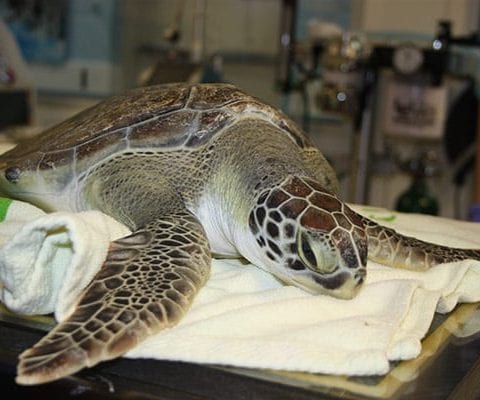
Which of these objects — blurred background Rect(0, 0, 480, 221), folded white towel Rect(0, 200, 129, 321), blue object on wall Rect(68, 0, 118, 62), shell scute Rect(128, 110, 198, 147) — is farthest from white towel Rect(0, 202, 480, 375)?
blue object on wall Rect(68, 0, 118, 62)

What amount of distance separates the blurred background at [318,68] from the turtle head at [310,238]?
1115 mm

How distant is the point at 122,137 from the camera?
858 millimetres

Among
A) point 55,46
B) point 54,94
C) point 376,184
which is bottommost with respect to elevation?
point 376,184

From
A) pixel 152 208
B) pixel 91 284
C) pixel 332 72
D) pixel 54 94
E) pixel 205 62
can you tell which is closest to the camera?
pixel 91 284

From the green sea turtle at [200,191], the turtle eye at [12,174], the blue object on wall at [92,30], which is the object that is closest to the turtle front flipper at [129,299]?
the green sea turtle at [200,191]

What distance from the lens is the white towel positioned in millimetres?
575

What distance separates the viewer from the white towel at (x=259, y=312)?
1.89 ft

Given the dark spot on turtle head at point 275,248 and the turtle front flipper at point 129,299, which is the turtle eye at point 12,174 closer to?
the turtle front flipper at point 129,299

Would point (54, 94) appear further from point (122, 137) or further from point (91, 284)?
point (91, 284)

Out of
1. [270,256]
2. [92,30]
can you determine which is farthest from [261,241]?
[92,30]

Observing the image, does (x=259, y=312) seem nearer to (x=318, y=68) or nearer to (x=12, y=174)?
(x=12, y=174)

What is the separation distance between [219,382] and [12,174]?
18.3 inches

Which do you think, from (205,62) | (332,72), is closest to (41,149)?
(332,72)

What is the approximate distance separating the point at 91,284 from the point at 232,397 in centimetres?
18
